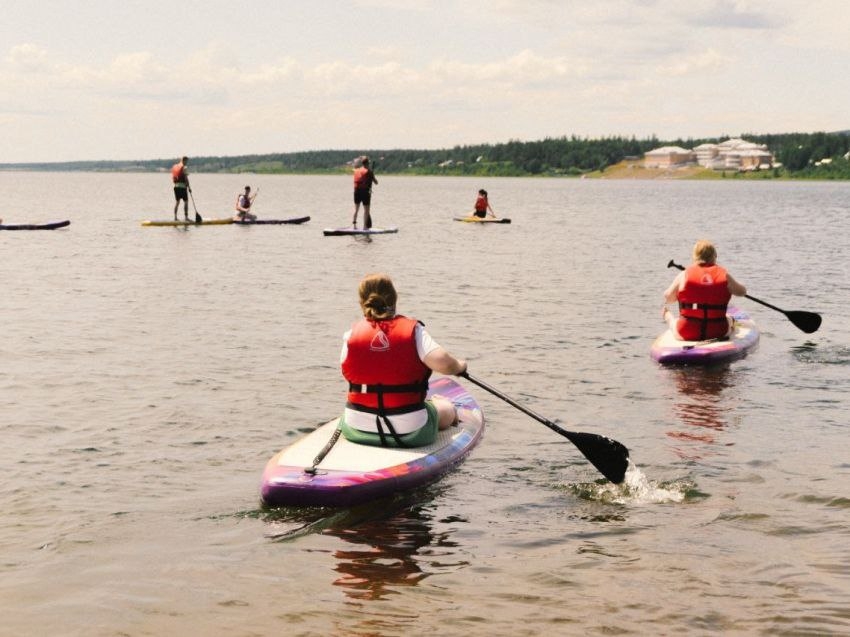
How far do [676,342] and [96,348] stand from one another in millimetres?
9173

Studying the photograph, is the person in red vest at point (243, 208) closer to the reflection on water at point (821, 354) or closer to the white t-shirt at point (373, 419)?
the reflection on water at point (821, 354)

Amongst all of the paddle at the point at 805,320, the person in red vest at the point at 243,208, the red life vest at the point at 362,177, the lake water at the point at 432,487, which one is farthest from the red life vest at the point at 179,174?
the paddle at the point at 805,320

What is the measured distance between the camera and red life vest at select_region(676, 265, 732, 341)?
14.4 meters

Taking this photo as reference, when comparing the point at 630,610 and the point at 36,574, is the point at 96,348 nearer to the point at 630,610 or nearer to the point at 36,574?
the point at 36,574

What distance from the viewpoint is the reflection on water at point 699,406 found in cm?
1092

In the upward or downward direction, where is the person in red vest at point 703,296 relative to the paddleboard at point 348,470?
upward

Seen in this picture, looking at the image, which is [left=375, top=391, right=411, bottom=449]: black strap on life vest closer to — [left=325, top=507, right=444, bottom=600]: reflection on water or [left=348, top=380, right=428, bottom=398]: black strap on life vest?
[left=348, top=380, right=428, bottom=398]: black strap on life vest

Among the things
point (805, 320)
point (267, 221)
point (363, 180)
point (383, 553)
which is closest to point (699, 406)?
point (805, 320)

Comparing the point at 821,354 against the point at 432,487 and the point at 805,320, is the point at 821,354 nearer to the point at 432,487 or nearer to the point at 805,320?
the point at 805,320

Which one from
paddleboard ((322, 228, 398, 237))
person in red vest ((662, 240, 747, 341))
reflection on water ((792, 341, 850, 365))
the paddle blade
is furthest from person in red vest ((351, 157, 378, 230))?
person in red vest ((662, 240, 747, 341))

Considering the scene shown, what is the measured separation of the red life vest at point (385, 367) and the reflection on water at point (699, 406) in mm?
3425

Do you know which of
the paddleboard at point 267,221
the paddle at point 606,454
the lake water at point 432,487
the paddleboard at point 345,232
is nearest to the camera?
the lake water at point 432,487

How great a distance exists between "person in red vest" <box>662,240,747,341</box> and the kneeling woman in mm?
6667

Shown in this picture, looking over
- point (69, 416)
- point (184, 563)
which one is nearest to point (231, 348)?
point (69, 416)
